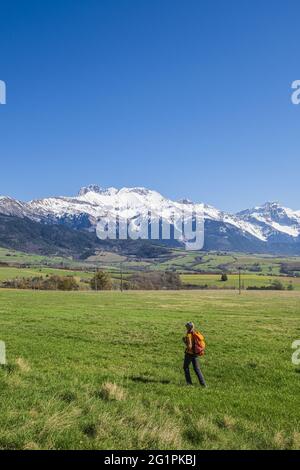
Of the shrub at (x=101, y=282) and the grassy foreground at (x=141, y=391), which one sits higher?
the grassy foreground at (x=141, y=391)

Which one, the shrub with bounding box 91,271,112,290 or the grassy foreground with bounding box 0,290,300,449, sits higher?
the grassy foreground with bounding box 0,290,300,449

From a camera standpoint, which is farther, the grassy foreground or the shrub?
the shrub

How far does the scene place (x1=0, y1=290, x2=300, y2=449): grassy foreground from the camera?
38.2ft

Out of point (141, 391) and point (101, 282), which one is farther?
point (101, 282)

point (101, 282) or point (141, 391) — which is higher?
point (141, 391)

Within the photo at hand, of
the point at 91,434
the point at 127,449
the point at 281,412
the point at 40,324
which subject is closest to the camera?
the point at 127,449

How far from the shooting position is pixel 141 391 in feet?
61.2

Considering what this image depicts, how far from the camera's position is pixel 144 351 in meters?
29.8

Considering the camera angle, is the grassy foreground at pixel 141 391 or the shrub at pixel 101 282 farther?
the shrub at pixel 101 282

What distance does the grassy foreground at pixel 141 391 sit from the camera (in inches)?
458
